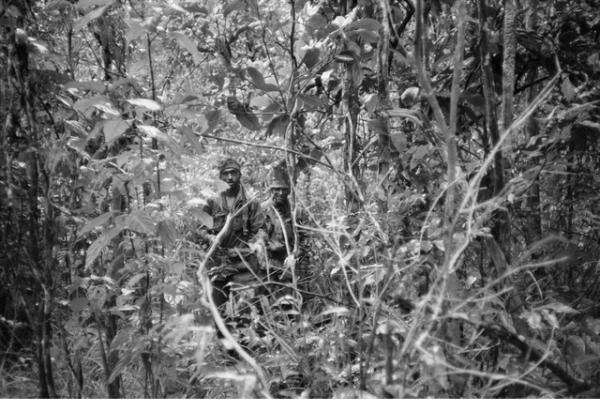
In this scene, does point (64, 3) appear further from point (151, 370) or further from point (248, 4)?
point (151, 370)

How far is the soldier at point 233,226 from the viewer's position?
445 centimetres

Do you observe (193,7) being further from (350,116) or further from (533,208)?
(533,208)

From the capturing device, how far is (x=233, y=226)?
4699 mm

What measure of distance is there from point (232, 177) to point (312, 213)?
108 inches

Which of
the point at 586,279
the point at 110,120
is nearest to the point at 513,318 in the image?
the point at 586,279

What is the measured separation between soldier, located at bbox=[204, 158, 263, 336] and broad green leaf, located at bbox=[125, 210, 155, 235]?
2555mm

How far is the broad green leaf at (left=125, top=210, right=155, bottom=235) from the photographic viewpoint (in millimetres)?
1723

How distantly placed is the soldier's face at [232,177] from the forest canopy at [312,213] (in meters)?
2.10

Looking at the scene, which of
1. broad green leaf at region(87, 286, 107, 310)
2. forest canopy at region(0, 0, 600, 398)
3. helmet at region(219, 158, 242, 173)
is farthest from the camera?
helmet at region(219, 158, 242, 173)

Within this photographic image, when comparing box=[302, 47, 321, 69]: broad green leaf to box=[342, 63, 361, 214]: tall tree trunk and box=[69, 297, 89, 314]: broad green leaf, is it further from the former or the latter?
box=[69, 297, 89, 314]: broad green leaf

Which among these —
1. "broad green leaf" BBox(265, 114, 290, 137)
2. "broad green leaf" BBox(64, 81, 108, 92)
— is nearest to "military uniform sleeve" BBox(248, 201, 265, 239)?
"broad green leaf" BBox(265, 114, 290, 137)

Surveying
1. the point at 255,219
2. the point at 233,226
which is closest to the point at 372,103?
the point at 233,226

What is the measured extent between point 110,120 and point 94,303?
0.80 metres

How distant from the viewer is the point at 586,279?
265cm
